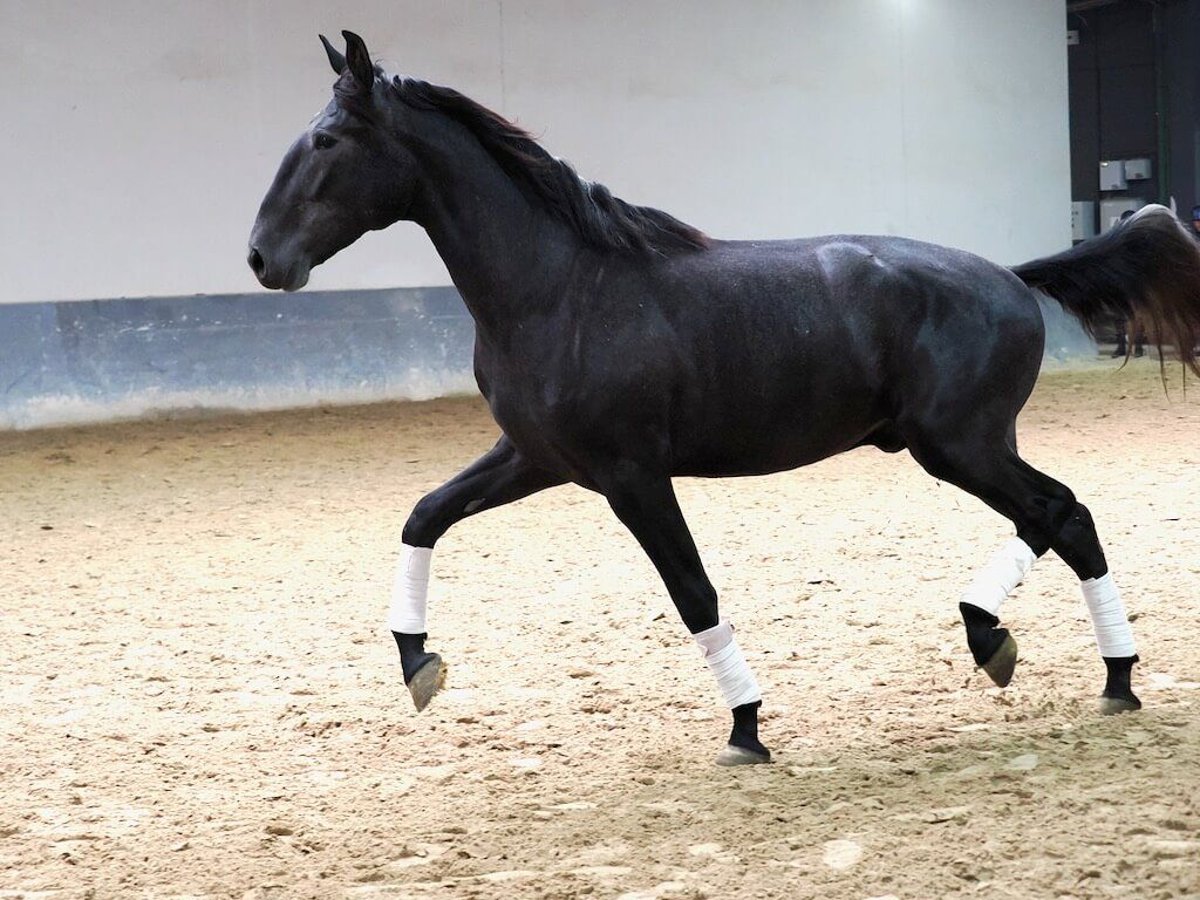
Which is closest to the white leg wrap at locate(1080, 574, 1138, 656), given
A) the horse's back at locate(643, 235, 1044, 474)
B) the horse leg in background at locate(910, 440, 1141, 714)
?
the horse leg in background at locate(910, 440, 1141, 714)

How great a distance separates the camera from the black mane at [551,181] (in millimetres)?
3416

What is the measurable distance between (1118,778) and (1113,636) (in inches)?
25.8

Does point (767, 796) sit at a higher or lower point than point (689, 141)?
lower

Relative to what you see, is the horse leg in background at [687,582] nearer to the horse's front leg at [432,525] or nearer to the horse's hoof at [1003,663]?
the horse's front leg at [432,525]

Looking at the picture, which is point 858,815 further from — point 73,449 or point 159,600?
point 73,449

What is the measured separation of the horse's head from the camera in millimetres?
3275

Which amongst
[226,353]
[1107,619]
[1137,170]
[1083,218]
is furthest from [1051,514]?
[1137,170]

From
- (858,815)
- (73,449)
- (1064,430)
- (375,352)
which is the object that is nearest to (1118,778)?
(858,815)

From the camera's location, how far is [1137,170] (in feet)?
66.6

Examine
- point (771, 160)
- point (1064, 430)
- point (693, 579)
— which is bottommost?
point (1064, 430)

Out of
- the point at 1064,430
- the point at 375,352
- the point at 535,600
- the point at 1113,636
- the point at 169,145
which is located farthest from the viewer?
the point at 375,352

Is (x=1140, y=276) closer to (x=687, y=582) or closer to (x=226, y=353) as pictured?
(x=687, y=582)

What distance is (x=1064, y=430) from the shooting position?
9227 mm

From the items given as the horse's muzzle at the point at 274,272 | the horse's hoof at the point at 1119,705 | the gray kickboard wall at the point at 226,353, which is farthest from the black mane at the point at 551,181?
the gray kickboard wall at the point at 226,353
